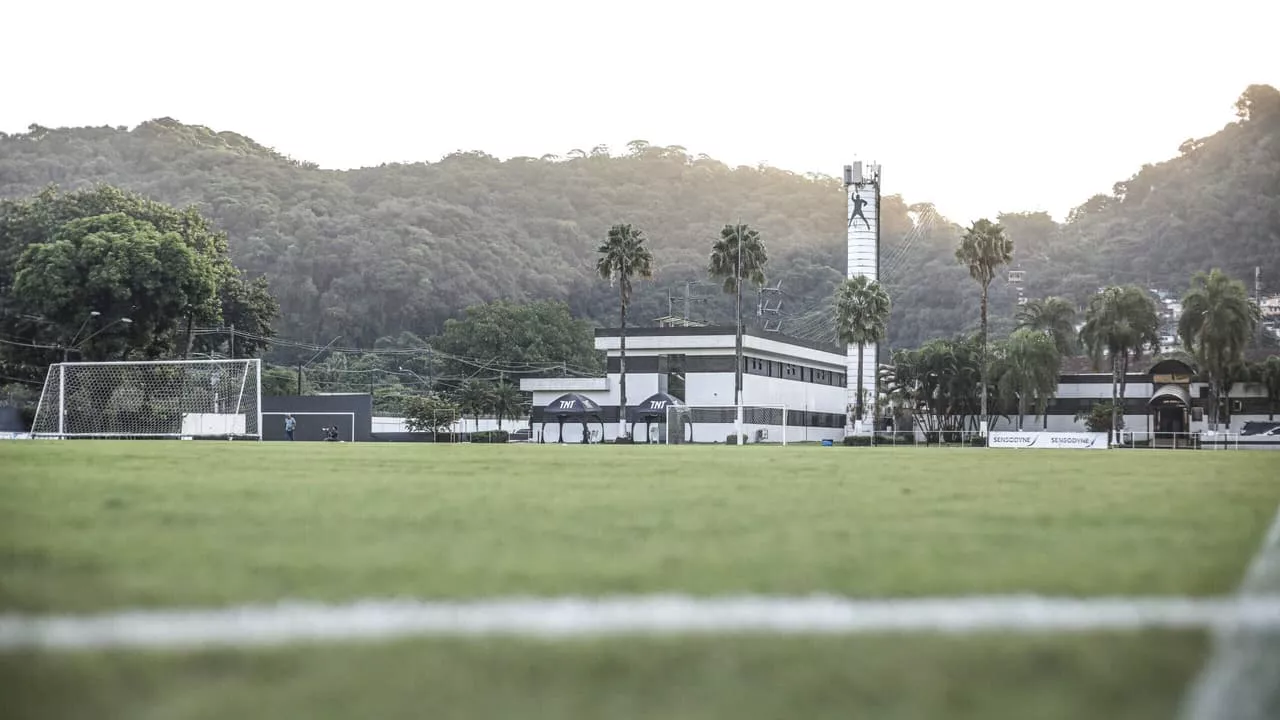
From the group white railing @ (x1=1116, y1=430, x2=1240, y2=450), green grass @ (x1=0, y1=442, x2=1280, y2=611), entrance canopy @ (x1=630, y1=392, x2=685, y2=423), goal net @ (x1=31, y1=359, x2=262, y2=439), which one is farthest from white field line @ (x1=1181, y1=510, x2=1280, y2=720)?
entrance canopy @ (x1=630, y1=392, x2=685, y2=423)

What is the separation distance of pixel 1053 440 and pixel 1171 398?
1571 inches

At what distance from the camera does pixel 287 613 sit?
5109 millimetres

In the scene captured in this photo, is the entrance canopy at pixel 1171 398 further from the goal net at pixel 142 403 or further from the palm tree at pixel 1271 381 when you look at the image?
the goal net at pixel 142 403

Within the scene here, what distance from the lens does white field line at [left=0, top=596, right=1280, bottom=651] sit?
4.63 m

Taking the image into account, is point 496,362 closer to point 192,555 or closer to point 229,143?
point 229,143

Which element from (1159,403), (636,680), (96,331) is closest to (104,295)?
(96,331)

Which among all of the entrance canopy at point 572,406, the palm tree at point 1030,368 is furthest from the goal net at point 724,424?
the palm tree at point 1030,368

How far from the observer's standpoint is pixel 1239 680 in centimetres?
381

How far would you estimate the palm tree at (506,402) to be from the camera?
108 meters

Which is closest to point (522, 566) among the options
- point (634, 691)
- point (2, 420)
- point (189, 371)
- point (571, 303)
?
point (634, 691)

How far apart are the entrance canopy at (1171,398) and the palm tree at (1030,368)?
7.38 m

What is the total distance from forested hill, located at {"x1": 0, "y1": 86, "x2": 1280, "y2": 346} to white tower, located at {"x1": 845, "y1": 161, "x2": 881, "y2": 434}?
57.7 meters

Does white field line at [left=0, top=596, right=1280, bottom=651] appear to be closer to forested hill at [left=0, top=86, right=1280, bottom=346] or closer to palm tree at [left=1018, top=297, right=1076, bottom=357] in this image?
palm tree at [left=1018, top=297, right=1076, bottom=357]

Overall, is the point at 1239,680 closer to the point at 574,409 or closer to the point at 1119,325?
the point at 574,409
